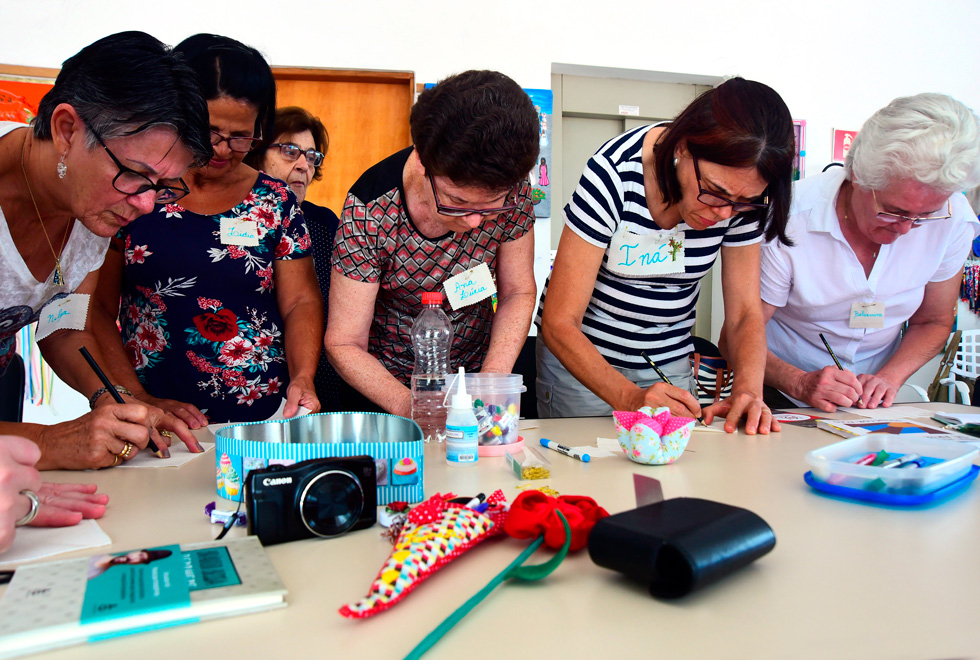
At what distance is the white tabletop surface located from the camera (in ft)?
2.00

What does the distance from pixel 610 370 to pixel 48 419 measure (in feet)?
11.7

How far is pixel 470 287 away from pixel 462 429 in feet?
1.76

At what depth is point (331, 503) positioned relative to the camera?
0.85 meters

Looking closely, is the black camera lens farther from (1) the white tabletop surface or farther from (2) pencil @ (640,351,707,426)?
(2) pencil @ (640,351,707,426)

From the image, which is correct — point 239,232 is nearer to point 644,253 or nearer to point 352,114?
point 644,253

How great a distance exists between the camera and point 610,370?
1.63m

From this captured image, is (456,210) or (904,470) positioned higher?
(456,210)

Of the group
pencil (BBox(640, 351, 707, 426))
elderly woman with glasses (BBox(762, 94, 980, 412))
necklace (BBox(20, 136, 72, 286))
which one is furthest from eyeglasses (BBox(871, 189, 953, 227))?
necklace (BBox(20, 136, 72, 286))

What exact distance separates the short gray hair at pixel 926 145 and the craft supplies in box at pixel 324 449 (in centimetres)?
148

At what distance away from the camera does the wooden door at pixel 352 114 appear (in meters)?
4.09

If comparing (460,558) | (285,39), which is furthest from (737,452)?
(285,39)

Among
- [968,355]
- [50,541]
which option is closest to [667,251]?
[50,541]

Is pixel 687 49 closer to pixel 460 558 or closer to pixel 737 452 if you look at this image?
pixel 737 452

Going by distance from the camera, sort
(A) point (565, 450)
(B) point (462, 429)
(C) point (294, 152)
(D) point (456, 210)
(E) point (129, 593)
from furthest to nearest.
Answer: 1. (C) point (294, 152)
2. (D) point (456, 210)
3. (A) point (565, 450)
4. (B) point (462, 429)
5. (E) point (129, 593)
